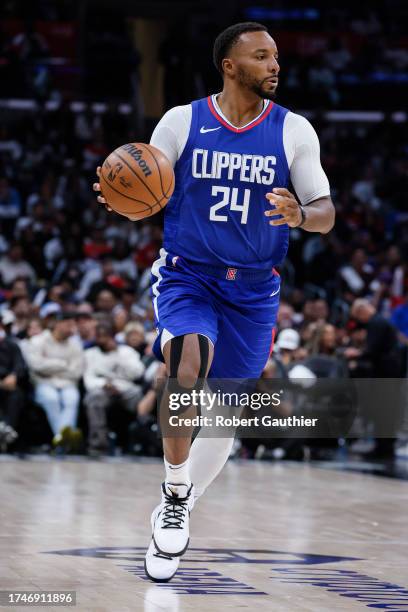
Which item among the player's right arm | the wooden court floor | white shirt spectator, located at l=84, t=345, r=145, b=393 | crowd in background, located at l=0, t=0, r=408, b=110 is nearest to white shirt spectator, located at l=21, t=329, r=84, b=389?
white shirt spectator, located at l=84, t=345, r=145, b=393

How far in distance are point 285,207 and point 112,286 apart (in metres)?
11.2

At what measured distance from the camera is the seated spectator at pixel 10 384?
40.0ft

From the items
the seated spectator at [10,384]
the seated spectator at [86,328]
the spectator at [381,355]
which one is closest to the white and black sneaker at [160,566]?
the seated spectator at [10,384]

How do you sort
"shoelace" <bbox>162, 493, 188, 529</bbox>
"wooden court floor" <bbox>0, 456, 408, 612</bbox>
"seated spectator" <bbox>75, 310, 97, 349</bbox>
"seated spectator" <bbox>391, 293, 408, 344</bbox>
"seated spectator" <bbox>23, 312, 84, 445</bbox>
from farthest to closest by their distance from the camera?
"seated spectator" <bbox>391, 293, 408, 344</bbox> → "seated spectator" <bbox>75, 310, 97, 349</bbox> → "seated spectator" <bbox>23, 312, 84, 445</bbox> → "shoelace" <bbox>162, 493, 188, 529</bbox> → "wooden court floor" <bbox>0, 456, 408, 612</bbox>

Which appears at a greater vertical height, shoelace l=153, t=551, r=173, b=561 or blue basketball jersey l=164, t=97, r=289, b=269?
blue basketball jersey l=164, t=97, r=289, b=269

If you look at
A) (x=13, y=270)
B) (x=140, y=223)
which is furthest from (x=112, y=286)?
(x=140, y=223)

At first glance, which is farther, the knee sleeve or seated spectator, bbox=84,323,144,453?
seated spectator, bbox=84,323,144,453

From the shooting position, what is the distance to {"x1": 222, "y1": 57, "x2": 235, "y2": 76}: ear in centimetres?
529

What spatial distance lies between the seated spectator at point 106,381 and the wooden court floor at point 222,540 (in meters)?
1.73

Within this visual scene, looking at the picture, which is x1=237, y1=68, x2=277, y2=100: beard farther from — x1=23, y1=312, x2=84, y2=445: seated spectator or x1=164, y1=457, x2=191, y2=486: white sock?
x1=23, y1=312, x2=84, y2=445: seated spectator

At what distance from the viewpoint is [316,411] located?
11.6m

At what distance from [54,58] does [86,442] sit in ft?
42.1

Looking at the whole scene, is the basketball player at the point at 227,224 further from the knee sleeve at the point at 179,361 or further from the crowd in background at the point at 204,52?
the crowd in background at the point at 204,52

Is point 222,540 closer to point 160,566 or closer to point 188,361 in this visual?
point 160,566
